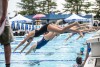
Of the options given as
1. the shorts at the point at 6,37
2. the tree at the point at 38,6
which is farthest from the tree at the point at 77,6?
the shorts at the point at 6,37

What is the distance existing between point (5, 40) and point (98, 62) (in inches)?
38.1

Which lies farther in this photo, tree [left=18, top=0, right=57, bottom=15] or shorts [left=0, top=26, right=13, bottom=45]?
tree [left=18, top=0, right=57, bottom=15]

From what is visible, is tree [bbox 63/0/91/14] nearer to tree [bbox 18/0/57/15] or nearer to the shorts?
tree [bbox 18/0/57/15]

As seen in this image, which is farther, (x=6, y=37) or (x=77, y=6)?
(x=77, y=6)

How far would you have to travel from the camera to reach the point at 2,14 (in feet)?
7.13

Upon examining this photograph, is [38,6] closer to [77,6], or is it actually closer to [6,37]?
[77,6]

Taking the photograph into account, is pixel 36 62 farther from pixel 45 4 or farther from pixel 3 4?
pixel 45 4

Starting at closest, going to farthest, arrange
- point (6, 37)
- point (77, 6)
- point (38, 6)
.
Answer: point (6, 37) < point (77, 6) < point (38, 6)

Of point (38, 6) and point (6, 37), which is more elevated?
point (6, 37)

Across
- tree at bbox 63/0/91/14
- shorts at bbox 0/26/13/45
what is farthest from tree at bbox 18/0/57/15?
shorts at bbox 0/26/13/45

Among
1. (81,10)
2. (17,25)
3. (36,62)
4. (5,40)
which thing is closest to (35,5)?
(81,10)

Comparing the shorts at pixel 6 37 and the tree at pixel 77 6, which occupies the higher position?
the shorts at pixel 6 37

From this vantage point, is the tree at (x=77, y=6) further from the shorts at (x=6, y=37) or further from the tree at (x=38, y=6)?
the shorts at (x=6, y=37)

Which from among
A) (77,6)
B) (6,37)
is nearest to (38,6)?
(77,6)
